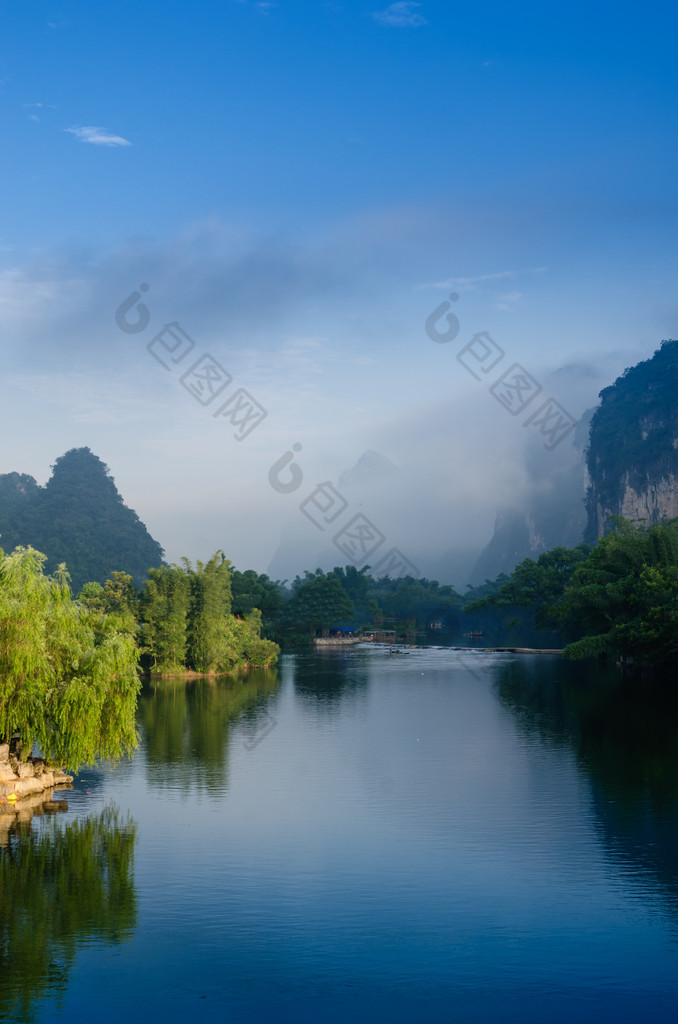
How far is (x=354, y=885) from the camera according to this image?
1541cm

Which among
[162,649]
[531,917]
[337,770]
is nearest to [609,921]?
[531,917]

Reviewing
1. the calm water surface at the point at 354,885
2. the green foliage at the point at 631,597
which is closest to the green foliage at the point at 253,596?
the green foliage at the point at 631,597

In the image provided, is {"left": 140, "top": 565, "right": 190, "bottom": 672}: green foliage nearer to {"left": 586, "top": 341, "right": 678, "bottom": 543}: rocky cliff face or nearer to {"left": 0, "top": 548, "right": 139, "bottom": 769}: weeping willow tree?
{"left": 0, "top": 548, "right": 139, "bottom": 769}: weeping willow tree

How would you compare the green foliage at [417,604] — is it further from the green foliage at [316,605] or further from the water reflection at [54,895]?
the water reflection at [54,895]

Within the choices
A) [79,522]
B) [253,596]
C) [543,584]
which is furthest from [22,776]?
[79,522]

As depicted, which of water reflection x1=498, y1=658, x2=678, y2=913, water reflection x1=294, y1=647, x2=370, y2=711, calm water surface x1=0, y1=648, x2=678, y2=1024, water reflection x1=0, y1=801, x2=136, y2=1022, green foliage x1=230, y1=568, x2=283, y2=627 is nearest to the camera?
calm water surface x1=0, y1=648, x2=678, y2=1024

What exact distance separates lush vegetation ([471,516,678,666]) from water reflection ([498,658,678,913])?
77.2 inches

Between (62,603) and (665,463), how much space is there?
119 metres

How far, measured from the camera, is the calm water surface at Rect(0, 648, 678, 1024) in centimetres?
1138

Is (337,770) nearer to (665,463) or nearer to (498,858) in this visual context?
(498,858)

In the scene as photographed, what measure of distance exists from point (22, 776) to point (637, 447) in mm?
124398

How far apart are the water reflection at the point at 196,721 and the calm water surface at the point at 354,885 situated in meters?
0.25

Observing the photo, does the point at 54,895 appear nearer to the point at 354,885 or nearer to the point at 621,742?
the point at 354,885

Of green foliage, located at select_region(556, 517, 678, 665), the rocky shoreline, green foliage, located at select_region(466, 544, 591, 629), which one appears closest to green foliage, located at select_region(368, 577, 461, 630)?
green foliage, located at select_region(466, 544, 591, 629)
